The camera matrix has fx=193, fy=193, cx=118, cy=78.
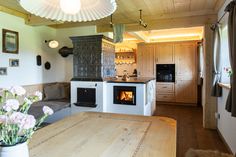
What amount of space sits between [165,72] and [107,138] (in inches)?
218

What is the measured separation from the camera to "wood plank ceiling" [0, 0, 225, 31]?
3442 mm

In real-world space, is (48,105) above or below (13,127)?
below

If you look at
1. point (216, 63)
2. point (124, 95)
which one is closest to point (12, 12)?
point (124, 95)

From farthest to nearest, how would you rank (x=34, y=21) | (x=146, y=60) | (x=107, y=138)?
(x=146, y=60) < (x=34, y=21) < (x=107, y=138)

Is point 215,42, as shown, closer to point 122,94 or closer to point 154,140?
point 122,94

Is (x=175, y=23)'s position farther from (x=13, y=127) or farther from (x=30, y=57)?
(x=13, y=127)

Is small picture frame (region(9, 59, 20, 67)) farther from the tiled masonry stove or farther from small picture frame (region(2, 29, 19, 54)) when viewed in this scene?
the tiled masonry stove

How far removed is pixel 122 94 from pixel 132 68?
4113 millimetres

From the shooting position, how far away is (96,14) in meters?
1.40

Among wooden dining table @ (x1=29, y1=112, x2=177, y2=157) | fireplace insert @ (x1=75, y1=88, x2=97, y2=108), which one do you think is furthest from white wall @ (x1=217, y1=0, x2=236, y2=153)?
fireplace insert @ (x1=75, y1=88, x2=97, y2=108)

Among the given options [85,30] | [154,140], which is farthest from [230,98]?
[85,30]

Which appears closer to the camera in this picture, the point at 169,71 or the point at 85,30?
the point at 85,30

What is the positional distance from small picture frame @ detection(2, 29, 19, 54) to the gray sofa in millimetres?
1179

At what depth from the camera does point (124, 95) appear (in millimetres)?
4254
